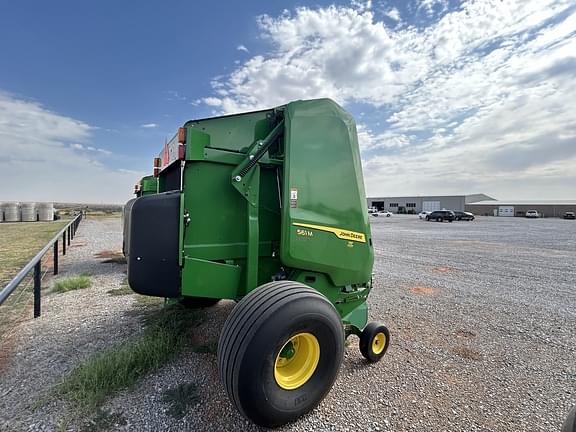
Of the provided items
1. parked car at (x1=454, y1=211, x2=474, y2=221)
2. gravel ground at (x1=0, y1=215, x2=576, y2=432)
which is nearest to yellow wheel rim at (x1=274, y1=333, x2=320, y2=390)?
gravel ground at (x1=0, y1=215, x2=576, y2=432)

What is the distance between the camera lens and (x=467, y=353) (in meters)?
3.63

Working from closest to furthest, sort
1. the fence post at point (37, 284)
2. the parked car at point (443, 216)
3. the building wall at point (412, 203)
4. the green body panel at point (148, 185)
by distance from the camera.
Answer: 1. the fence post at point (37, 284)
2. the green body panel at point (148, 185)
3. the parked car at point (443, 216)
4. the building wall at point (412, 203)

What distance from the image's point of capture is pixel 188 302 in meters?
4.38

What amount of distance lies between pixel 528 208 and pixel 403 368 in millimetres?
71391

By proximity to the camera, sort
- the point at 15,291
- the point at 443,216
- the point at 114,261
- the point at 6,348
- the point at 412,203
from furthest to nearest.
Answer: the point at 412,203 < the point at 443,216 < the point at 114,261 < the point at 15,291 < the point at 6,348

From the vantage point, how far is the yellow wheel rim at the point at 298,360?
242 centimetres

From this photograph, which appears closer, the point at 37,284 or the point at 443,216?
the point at 37,284

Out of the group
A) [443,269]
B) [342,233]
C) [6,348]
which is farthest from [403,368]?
[443,269]

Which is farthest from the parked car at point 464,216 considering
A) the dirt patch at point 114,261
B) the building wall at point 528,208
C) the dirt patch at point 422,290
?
the dirt patch at point 114,261

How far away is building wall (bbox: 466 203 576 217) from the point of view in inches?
2238

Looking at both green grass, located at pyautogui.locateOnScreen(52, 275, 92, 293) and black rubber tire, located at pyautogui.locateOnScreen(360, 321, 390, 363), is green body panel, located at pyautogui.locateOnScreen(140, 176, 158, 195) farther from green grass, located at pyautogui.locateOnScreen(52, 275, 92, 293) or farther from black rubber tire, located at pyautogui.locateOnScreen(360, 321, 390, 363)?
black rubber tire, located at pyautogui.locateOnScreen(360, 321, 390, 363)

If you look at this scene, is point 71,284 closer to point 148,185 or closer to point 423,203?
point 148,185

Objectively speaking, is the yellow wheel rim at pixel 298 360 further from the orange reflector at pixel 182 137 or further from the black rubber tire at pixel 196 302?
the black rubber tire at pixel 196 302

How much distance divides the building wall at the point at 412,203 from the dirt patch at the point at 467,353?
59.9 meters
